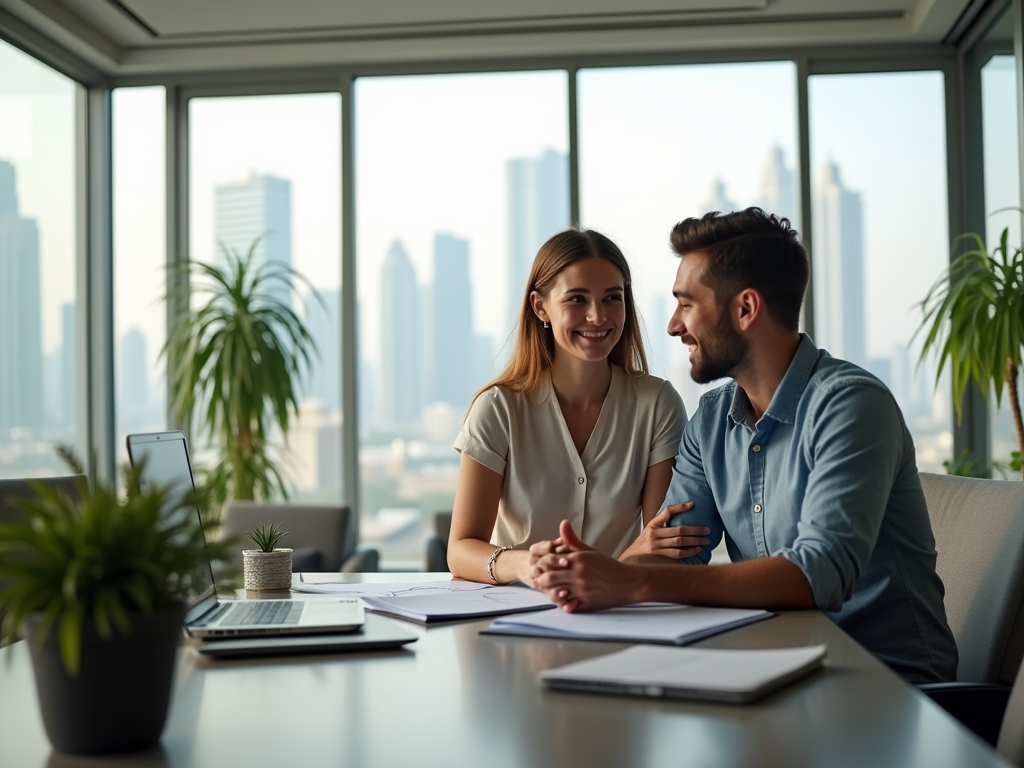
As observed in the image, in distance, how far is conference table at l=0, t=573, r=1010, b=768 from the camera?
88cm

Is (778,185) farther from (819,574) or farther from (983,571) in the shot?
(819,574)

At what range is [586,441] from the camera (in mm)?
2344

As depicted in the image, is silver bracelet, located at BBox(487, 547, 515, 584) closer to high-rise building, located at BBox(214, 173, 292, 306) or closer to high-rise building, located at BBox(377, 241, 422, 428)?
high-rise building, located at BBox(377, 241, 422, 428)

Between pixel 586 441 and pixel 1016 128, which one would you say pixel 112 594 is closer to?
pixel 586 441

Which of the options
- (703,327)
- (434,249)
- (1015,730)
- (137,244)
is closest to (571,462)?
(703,327)

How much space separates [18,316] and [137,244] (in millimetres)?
980

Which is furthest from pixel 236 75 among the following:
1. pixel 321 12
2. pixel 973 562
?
pixel 973 562

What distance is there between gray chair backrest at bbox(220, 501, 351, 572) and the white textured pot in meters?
2.05

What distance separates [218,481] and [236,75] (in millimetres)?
2170

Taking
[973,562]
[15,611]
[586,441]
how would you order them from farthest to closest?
[586,441] < [973,562] < [15,611]

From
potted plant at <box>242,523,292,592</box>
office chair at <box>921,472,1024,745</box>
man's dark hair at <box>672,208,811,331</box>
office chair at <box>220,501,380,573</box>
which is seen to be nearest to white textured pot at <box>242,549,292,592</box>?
potted plant at <box>242,523,292,592</box>

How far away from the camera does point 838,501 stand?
1545 mm

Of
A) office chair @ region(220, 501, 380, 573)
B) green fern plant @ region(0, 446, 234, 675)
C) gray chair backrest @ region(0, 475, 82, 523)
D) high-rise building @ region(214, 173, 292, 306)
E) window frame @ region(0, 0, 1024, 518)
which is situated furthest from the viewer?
high-rise building @ region(214, 173, 292, 306)

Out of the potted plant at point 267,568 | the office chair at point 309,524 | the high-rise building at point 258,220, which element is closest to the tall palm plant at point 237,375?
the high-rise building at point 258,220
